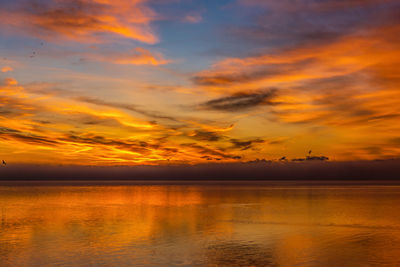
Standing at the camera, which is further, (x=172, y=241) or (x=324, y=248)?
(x=172, y=241)

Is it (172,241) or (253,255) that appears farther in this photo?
(172,241)

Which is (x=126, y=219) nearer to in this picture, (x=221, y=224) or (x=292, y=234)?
(x=221, y=224)

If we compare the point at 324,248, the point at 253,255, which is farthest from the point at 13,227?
the point at 324,248

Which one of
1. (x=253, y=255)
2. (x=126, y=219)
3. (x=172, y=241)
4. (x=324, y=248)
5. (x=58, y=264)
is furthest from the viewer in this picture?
(x=126, y=219)

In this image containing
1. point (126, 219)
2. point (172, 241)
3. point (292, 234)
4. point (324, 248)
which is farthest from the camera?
point (126, 219)

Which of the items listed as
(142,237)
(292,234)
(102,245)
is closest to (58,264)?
(102,245)

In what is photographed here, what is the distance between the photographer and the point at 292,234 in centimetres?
3331

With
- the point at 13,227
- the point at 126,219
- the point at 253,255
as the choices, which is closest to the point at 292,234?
the point at 253,255

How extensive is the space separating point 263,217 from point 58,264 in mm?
26610

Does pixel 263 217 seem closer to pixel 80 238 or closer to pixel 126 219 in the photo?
pixel 126 219

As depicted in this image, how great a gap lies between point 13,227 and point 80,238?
9809 mm

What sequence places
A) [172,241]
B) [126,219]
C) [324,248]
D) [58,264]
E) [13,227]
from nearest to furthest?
[58,264] < [324,248] < [172,241] < [13,227] < [126,219]

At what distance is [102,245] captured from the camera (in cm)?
2789

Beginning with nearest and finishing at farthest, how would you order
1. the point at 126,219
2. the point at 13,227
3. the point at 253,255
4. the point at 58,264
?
the point at 58,264
the point at 253,255
the point at 13,227
the point at 126,219
